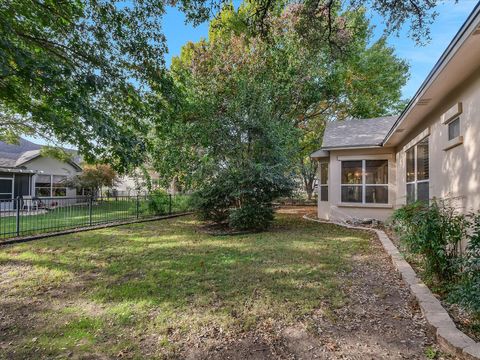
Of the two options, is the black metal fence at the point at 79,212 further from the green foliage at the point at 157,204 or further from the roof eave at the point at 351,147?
the roof eave at the point at 351,147

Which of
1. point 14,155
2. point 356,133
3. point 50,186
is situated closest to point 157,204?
point 356,133

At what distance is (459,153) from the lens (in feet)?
16.3

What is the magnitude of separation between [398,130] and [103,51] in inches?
315

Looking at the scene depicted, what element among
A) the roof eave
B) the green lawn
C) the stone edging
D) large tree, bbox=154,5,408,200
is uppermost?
large tree, bbox=154,5,408,200

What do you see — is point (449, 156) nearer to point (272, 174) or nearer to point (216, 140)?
point (272, 174)

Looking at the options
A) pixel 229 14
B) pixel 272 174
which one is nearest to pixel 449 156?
pixel 272 174

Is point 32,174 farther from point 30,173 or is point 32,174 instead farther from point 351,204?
point 351,204

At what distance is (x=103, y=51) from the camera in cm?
641

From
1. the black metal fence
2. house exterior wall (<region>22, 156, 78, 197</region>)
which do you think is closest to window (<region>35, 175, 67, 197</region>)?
house exterior wall (<region>22, 156, 78, 197</region>)

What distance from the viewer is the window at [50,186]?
1930 centimetres

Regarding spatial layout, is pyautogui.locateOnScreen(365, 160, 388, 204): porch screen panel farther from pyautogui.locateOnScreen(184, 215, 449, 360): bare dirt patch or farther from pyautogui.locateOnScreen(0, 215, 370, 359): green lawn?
pyautogui.locateOnScreen(184, 215, 449, 360): bare dirt patch

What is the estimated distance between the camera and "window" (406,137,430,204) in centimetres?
738

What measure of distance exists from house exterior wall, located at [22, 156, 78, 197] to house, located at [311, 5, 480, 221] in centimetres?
1750

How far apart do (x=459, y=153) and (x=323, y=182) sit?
8.60m
